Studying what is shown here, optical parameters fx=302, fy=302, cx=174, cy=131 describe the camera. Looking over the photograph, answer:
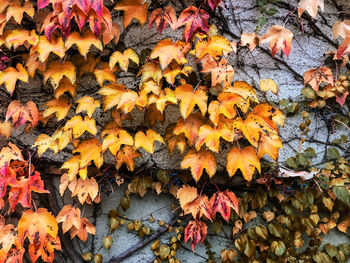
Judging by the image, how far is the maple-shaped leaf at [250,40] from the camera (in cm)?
174

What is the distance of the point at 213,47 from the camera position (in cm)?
158

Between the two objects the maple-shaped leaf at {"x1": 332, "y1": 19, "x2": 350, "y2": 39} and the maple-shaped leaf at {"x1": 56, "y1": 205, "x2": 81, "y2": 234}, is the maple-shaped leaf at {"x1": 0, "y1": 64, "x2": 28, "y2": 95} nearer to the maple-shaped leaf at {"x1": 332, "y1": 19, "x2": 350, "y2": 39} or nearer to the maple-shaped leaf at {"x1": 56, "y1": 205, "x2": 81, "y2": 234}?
the maple-shaped leaf at {"x1": 56, "y1": 205, "x2": 81, "y2": 234}

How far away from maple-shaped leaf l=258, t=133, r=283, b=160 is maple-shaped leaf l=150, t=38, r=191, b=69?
593mm

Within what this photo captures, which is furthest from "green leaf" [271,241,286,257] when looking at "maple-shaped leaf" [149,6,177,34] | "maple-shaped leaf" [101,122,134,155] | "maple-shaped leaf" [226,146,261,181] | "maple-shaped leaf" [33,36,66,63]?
"maple-shaped leaf" [33,36,66,63]

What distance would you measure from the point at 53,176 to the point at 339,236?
73.7 inches

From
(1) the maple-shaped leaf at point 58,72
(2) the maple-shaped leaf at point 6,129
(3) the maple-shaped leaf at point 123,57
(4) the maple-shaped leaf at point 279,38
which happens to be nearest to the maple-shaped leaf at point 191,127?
(3) the maple-shaped leaf at point 123,57

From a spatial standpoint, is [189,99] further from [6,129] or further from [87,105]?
[6,129]

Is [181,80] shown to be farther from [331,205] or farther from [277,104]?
[331,205]

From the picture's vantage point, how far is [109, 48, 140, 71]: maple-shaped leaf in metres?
1.65

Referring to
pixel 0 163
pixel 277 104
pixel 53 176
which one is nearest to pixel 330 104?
pixel 277 104

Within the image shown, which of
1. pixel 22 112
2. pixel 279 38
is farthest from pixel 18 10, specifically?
pixel 279 38

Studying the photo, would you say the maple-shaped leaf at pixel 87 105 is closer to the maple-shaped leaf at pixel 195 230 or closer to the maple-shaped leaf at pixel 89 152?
the maple-shaped leaf at pixel 89 152

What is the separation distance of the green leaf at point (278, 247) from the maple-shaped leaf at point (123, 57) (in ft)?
4.40

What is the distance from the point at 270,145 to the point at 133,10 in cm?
105
